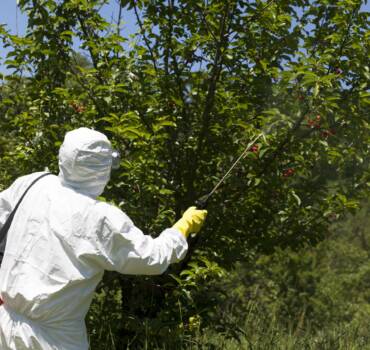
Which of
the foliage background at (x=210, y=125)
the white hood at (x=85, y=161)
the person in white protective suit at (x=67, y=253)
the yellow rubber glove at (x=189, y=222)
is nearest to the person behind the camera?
the person in white protective suit at (x=67, y=253)

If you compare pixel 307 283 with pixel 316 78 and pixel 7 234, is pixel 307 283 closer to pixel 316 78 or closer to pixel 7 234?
pixel 316 78

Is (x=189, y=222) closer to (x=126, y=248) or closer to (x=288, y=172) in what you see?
(x=126, y=248)

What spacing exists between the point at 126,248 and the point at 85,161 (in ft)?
1.20

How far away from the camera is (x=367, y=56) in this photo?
384 cm

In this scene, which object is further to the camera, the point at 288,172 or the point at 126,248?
the point at 288,172

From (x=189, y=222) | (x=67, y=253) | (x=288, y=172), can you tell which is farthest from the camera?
(x=288, y=172)

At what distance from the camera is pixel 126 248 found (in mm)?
2125

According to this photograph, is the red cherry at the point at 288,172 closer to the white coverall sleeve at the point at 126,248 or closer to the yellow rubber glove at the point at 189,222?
the yellow rubber glove at the point at 189,222

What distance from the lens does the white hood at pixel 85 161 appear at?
86.4 inches

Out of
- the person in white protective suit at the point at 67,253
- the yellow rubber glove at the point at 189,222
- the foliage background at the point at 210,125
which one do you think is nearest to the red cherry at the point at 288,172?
the foliage background at the point at 210,125

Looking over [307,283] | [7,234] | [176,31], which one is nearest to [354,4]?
[176,31]

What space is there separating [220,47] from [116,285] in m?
1.85

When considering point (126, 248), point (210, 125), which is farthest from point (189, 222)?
point (210, 125)

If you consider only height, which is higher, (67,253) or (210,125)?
(210,125)
